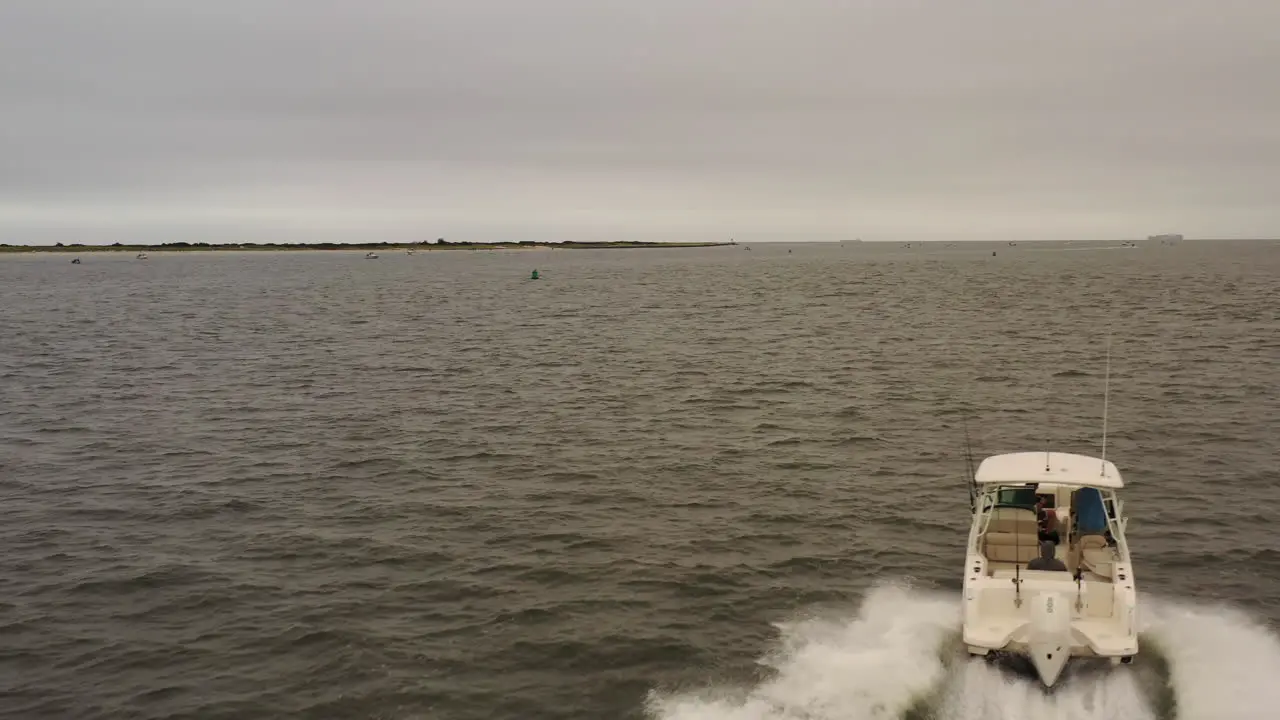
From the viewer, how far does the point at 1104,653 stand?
1417 centimetres

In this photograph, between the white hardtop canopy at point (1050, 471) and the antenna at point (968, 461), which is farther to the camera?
the antenna at point (968, 461)

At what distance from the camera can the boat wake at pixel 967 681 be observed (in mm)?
14320

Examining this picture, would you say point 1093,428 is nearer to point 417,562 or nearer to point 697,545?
point 697,545

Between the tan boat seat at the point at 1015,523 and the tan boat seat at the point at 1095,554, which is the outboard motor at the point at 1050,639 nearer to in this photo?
the tan boat seat at the point at 1095,554

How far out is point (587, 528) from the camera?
2327cm

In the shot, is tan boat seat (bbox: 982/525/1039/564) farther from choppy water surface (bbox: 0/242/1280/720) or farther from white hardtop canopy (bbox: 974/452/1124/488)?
choppy water surface (bbox: 0/242/1280/720)

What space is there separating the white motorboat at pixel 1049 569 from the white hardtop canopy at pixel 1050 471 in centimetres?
2

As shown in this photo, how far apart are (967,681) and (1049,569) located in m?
2.41

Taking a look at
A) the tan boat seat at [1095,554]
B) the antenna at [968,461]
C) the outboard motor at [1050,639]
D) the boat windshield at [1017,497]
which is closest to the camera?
the outboard motor at [1050,639]

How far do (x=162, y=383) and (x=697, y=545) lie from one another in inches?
1274

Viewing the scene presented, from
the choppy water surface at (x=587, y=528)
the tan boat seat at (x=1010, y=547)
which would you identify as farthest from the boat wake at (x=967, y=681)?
the tan boat seat at (x=1010, y=547)

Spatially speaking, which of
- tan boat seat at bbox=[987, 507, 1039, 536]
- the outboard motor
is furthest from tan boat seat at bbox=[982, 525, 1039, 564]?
the outboard motor

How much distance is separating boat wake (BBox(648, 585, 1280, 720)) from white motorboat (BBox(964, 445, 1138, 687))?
1.68 feet

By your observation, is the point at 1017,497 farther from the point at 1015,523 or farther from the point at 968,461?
the point at 968,461
